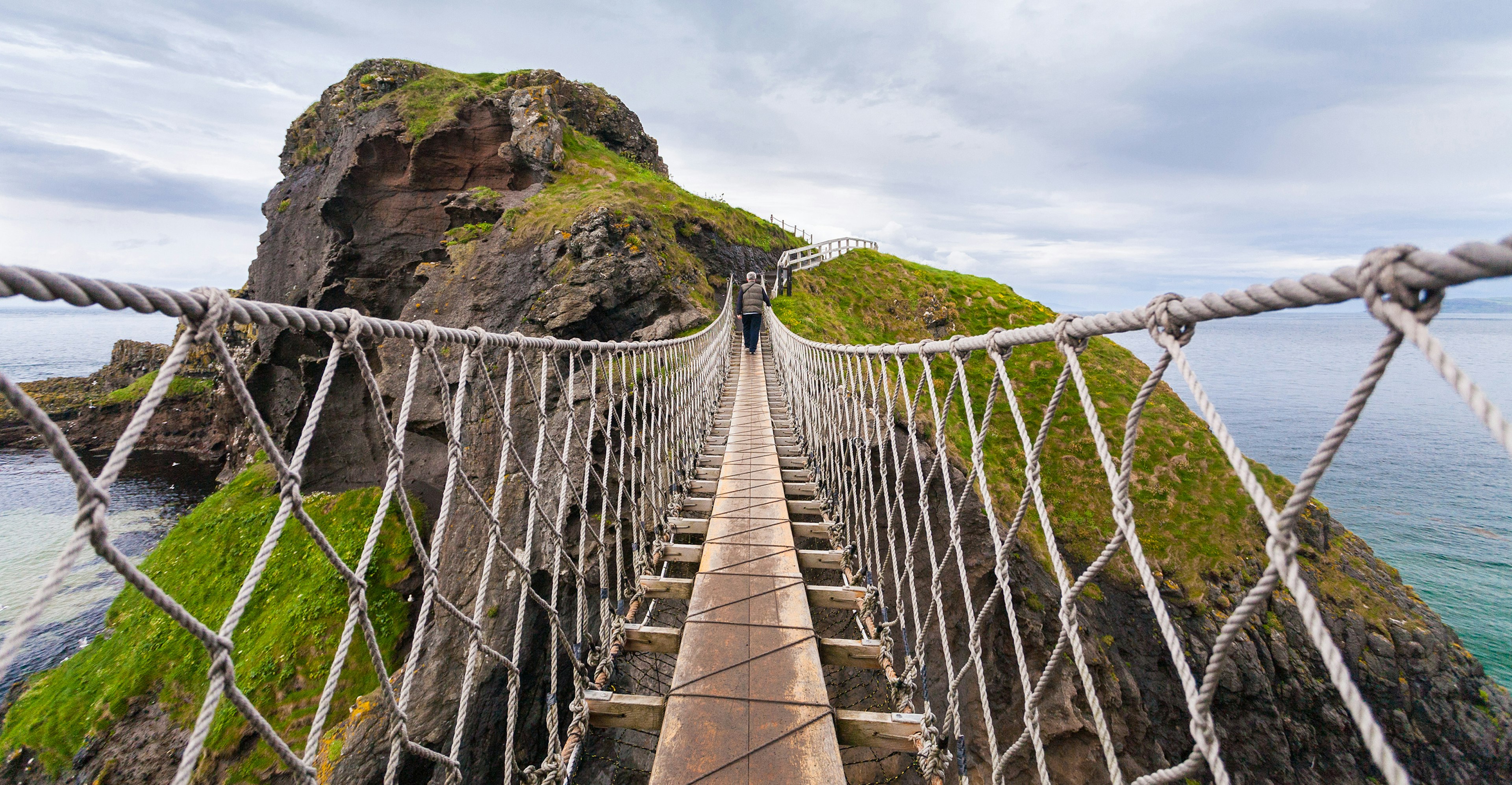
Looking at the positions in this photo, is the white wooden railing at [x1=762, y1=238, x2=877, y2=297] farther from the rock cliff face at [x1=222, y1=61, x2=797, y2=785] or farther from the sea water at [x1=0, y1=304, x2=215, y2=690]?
the sea water at [x1=0, y1=304, x2=215, y2=690]

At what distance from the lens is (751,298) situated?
996 cm

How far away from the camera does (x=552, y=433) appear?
661 centimetres

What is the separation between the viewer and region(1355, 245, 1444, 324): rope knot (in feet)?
2.52

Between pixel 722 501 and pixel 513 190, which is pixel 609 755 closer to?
pixel 722 501

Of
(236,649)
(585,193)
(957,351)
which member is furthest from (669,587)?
(585,193)

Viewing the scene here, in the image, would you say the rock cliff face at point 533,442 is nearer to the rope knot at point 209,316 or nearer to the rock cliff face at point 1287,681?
the rock cliff face at point 1287,681

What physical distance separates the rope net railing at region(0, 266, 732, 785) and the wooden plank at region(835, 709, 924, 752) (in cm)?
102

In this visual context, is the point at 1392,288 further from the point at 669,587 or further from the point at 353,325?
the point at 669,587

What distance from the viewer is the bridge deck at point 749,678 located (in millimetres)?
1829

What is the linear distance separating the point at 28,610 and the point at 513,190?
1349cm

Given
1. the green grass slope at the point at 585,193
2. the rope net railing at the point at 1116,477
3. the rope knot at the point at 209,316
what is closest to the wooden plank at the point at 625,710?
the rope net railing at the point at 1116,477

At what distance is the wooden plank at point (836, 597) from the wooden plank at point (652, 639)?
38 cm

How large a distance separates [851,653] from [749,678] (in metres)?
0.56

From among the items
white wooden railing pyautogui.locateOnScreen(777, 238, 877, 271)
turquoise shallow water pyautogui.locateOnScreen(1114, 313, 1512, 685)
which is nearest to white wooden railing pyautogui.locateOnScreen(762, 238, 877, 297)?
white wooden railing pyautogui.locateOnScreen(777, 238, 877, 271)
